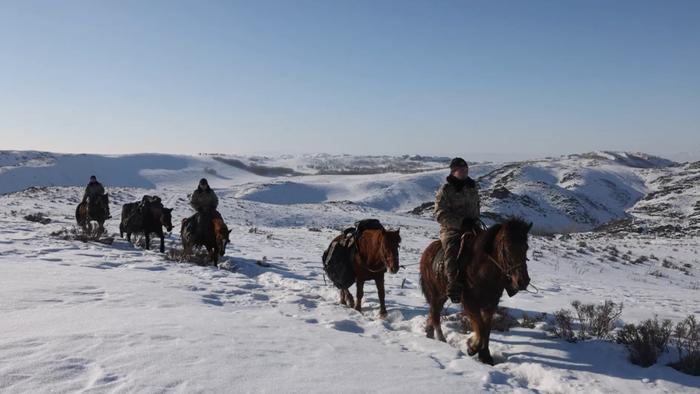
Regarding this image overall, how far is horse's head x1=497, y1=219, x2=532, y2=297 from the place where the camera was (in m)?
5.16

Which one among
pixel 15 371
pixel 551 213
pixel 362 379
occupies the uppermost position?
pixel 15 371

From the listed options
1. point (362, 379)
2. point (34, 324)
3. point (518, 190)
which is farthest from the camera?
point (518, 190)

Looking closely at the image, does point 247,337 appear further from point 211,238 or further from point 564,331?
point 211,238

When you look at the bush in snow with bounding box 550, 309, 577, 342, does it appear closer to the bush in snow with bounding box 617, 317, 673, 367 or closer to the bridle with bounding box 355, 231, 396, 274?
the bush in snow with bounding box 617, 317, 673, 367

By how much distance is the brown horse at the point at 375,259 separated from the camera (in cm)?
757

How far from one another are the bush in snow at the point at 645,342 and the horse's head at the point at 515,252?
5.40 ft

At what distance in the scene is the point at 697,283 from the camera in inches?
701

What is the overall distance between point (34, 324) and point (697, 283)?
21173 millimetres

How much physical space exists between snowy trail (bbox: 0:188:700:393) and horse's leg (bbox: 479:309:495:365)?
0.53ft

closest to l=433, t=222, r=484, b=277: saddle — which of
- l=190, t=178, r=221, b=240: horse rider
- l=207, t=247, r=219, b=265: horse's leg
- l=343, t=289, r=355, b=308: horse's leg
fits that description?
l=343, t=289, r=355, b=308: horse's leg

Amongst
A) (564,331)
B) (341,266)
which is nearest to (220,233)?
(341,266)

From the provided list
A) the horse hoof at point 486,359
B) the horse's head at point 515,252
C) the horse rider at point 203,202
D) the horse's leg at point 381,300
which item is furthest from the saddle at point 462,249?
the horse rider at point 203,202

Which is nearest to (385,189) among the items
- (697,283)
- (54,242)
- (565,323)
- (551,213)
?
(551,213)

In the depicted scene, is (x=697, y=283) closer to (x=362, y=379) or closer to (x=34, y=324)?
(x=362, y=379)
